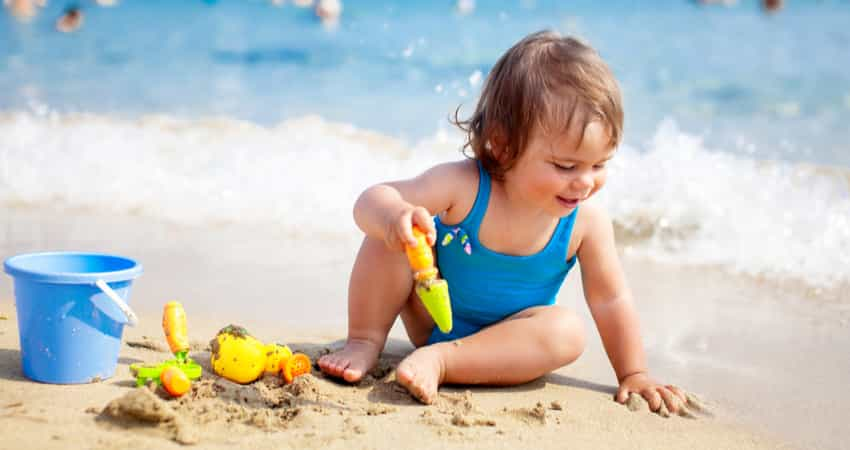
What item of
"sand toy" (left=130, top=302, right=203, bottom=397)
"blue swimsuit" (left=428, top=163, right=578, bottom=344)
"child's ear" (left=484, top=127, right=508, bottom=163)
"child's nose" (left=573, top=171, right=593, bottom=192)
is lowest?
"sand toy" (left=130, top=302, right=203, bottom=397)

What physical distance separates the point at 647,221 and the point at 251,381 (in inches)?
120

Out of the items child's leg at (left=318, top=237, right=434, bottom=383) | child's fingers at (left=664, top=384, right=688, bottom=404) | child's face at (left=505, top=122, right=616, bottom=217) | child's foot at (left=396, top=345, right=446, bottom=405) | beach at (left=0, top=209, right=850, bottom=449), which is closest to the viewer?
beach at (left=0, top=209, right=850, bottom=449)

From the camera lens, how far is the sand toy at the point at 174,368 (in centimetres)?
230

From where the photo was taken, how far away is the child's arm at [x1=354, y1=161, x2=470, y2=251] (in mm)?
2279

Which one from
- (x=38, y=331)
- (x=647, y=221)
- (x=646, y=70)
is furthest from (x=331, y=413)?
(x=646, y=70)

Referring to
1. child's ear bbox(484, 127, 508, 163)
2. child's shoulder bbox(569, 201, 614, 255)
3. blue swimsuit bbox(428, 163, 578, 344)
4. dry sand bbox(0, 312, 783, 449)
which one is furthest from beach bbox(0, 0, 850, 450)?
child's ear bbox(484, 127, 508, 163)

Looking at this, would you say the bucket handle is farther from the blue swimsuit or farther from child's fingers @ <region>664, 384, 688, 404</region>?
child's fingers @ <region>664, 384, 688, 404</region>

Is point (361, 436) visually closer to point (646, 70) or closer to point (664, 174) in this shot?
point (664, 174)

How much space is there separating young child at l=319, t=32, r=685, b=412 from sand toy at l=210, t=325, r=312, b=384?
0.44 ft

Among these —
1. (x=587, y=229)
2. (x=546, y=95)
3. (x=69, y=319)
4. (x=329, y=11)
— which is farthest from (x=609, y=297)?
(x=329, y=11)

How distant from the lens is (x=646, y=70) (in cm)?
1029

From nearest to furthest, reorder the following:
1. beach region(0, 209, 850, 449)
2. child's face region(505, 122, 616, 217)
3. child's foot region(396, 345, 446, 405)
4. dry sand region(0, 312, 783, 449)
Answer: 1. dry sand region(0, 312, 783, 449)
2. beach region(0, 209, 850, 449)
3. child's foot region(396, 345, 446, 405)
4. child's face region(505, 122, 616, 217)

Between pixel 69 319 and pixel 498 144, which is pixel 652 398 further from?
pixel 69 319

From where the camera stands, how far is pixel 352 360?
2.70 metres
